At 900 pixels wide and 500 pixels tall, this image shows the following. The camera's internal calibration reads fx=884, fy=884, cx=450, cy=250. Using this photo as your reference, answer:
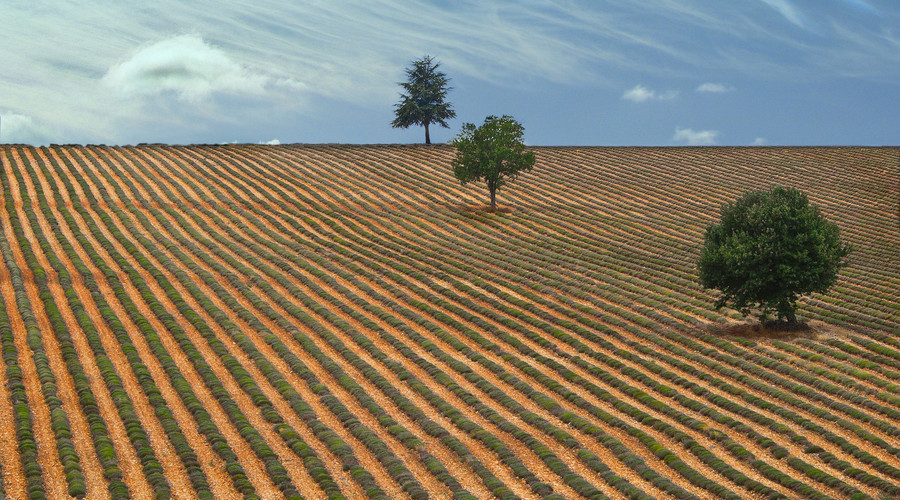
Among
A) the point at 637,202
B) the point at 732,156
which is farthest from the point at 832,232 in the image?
the point at 732,156

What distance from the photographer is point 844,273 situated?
41219 mm

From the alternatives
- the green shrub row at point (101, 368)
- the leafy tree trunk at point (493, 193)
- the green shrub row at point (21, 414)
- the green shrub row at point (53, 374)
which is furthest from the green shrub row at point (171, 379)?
the leafy tree trunk at point (493, 193)

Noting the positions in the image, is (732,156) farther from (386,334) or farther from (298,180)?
(386,334)

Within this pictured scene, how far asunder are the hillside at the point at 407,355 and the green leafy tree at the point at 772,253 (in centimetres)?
163

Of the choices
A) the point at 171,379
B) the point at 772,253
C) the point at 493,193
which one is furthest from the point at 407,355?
the point at 493,193

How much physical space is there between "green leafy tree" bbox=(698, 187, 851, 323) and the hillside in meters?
1.63

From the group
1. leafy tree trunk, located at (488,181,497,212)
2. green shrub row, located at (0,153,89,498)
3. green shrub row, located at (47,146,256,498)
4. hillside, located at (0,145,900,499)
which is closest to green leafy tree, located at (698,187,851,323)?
hillside, located at (0,145,900,499)

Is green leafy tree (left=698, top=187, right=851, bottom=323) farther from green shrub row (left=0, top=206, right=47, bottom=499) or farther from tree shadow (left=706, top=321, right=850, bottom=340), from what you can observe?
green shrub row (left=0, top=206, right=47, bottom=499)

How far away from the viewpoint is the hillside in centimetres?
2000

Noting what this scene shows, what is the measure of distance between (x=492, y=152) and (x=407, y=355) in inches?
1091

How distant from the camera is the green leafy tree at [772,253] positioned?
30062mm

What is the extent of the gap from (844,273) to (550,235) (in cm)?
1449

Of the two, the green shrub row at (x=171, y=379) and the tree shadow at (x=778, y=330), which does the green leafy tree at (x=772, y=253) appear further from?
the green shrub row at (x=171, y=379)

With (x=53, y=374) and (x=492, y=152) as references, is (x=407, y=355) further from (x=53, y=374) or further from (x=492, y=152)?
(x=492, y=152)
